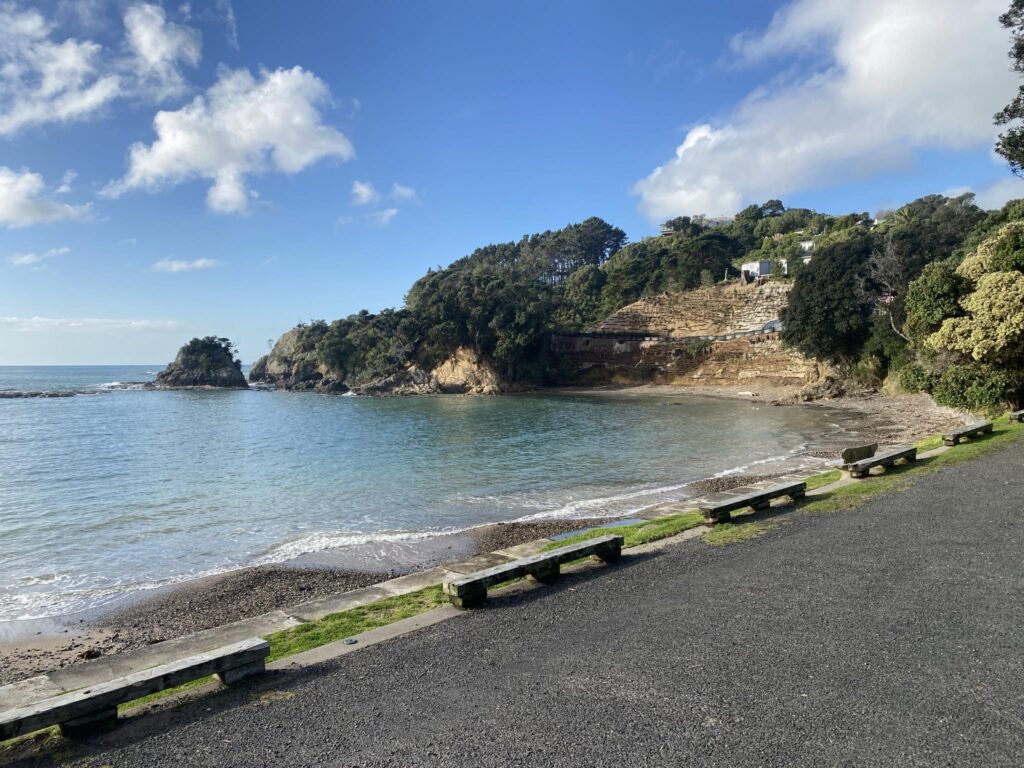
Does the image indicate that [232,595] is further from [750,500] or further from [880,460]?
[880,460]

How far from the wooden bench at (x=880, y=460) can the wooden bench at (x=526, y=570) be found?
8219 mm

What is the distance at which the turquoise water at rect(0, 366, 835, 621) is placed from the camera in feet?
45.3

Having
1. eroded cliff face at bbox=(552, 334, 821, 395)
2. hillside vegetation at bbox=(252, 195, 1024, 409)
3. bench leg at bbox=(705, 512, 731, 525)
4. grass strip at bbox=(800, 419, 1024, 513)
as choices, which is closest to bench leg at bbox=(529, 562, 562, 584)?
bench leg at bbox=(705, 512, 731, 525)

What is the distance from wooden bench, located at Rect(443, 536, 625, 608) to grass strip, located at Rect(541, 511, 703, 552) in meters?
0.65

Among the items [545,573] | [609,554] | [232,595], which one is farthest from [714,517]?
[232,595]

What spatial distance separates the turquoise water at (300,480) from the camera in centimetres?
1380

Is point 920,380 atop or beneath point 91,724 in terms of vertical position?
atop

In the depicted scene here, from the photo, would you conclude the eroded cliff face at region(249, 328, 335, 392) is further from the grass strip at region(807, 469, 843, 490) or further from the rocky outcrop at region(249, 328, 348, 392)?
the grass strip at region(807, 469, 843, 490)

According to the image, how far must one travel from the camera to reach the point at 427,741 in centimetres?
461

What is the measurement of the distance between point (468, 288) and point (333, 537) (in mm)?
61201

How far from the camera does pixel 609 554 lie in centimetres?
901

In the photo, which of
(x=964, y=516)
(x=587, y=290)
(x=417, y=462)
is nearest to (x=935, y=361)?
(x=964, y=516)

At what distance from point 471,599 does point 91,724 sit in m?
3.84

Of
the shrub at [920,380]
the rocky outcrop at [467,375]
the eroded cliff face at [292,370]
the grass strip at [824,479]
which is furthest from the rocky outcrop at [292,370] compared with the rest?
the grass strip at [824,479]
